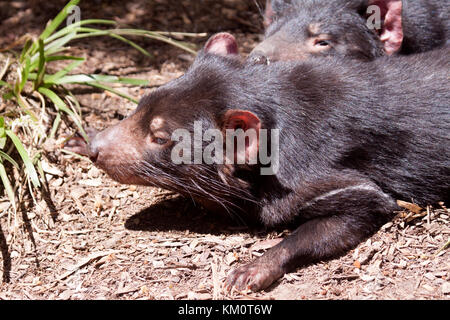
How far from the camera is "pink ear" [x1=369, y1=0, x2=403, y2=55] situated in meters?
4.57

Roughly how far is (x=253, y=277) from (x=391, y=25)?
7.69ft

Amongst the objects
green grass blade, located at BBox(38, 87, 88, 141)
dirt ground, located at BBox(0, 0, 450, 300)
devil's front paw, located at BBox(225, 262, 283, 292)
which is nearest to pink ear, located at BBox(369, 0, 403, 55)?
dirt ground, located at BBox(0, 0, 450, 300)

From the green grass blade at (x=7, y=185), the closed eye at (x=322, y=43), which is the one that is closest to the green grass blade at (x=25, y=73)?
the green grass blade at (x=7, y=185)

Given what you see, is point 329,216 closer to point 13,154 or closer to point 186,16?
point 13,154

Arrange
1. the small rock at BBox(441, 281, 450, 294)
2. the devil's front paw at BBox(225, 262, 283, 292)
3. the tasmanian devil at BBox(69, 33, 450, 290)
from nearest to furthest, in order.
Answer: the small rock at BBox(441, 281, 450, 294) < the devil's front paw at BBox(225, 262, 283, 292) < the tasmanian devil at BBox(69, 33, 450, 290)

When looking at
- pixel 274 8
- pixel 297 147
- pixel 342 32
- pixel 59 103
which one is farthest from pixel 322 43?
pixel 59 103

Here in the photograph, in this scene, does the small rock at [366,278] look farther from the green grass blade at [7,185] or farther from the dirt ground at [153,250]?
the green grass blade at [7,185]

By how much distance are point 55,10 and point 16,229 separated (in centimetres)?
267

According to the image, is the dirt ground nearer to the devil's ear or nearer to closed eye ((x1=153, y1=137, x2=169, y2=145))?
closed eye ((x1=153, y1=137, x2=169, y2=145))

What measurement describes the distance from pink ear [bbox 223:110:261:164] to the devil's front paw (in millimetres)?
580

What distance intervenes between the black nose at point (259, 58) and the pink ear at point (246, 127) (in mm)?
669

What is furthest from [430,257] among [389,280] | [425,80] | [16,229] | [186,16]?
[186,16]

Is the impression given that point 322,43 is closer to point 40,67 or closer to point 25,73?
point 40,67

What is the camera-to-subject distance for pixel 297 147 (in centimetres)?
355
